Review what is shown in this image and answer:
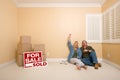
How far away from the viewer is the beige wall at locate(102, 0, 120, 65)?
3.97 metres

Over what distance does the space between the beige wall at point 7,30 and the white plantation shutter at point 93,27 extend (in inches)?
99.9

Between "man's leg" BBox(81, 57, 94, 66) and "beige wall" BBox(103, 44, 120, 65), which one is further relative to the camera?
"man's leg" BBox(81, 57, 94, 66)

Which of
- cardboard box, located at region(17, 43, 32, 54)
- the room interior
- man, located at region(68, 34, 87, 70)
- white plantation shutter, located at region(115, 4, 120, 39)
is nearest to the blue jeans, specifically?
man, located at region(68, 34, 87, 70)

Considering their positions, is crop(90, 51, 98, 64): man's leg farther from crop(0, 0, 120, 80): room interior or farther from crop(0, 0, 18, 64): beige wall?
crop(0, 0, 18, 64): beige wall

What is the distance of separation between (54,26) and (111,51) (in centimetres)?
214

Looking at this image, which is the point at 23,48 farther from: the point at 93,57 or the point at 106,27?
the point at 106,27

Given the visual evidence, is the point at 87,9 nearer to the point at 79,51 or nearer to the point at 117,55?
the point at 79,51

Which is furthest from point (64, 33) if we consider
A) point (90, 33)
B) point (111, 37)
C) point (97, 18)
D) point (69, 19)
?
point (111, 37)

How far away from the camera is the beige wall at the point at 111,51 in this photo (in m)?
3.97

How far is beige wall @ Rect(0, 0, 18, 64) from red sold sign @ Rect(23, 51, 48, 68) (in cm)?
61

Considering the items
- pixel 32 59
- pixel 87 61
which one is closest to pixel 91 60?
pixel 87 61

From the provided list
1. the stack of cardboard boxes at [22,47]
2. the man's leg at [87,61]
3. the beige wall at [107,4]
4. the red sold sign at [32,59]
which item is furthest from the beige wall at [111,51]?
the stack of cardboard boxes at [22,47]

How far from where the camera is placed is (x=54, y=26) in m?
5.45

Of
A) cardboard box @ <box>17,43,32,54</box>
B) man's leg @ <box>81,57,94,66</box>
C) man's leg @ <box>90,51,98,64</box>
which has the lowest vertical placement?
man's leg @ <box>81,57,94,66</box>
